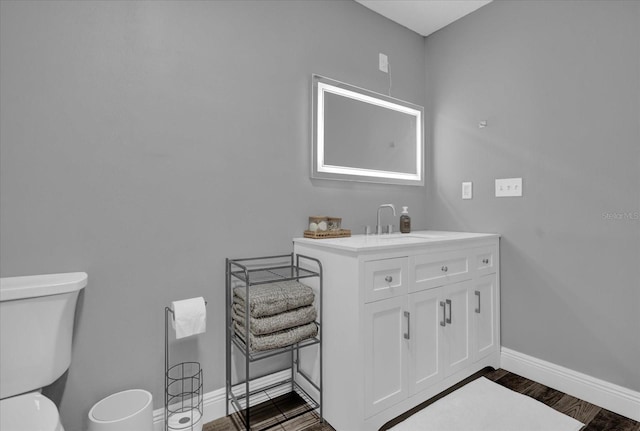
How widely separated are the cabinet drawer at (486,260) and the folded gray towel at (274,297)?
1.10m

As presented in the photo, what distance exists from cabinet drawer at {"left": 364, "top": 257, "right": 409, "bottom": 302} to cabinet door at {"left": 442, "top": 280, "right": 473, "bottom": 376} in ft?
1.21

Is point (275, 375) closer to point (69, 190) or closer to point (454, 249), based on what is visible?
point (454, 249)

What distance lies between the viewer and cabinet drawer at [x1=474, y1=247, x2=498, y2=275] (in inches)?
78.4

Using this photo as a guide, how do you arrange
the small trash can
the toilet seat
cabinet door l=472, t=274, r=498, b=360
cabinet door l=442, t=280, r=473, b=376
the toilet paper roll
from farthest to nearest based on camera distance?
cabinet door l=472, t=274, r=498, b=360
cabinet door l=442, t=280, r=473, b=376
the toilet paper roll
the small trash can
the toilet seat

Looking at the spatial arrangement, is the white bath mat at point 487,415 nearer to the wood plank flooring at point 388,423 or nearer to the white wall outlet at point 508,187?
the wood plank flooring at point 388,423

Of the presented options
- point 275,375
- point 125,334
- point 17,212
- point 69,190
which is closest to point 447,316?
point 275,375

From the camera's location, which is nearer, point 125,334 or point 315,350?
point 125,334

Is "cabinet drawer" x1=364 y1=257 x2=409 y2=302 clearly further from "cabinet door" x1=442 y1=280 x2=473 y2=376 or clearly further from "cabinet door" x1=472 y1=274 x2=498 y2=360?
"cabinet door" x1=472 y1=274 x2=498 y2=360

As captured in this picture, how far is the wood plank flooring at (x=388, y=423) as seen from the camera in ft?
5.10

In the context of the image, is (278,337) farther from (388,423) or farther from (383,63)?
(383,63)

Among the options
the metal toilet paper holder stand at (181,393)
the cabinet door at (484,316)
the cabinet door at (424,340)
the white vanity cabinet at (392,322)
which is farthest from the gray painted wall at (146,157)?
the cabinet door at (484,316)

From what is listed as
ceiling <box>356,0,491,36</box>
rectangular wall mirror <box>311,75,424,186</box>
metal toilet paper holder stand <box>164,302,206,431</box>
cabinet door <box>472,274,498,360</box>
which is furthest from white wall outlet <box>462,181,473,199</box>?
metal toilet paper holder stand <box>164,302,206,431</box>

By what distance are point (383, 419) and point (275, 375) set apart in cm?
63

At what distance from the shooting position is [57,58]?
129 cm
